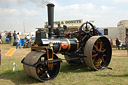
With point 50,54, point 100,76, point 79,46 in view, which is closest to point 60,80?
point 50,54

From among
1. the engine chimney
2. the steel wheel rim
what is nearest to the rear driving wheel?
the steel wheel rim

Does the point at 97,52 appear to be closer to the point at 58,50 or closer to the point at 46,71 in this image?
the point at 58,50

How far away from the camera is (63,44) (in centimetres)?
496

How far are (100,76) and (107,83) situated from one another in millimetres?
658

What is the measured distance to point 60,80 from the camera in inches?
170

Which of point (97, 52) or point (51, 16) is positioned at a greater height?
point (51, 16)

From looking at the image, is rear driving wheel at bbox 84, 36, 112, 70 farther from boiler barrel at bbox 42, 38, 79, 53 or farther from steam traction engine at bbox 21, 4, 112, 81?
boiler barrel at bbox 42, 38, 79, 53

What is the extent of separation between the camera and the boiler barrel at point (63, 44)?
183 inches

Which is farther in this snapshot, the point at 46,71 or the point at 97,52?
the point at 97,52

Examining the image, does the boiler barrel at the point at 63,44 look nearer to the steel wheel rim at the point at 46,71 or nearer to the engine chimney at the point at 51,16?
the engine chimney at the point at 51,16

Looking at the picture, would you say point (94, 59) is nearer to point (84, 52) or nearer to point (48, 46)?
point (84, 52)

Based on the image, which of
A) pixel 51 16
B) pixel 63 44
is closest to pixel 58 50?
pixel 63 44

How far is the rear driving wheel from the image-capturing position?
5.07 metres

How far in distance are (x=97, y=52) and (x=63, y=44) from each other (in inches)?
53.6
